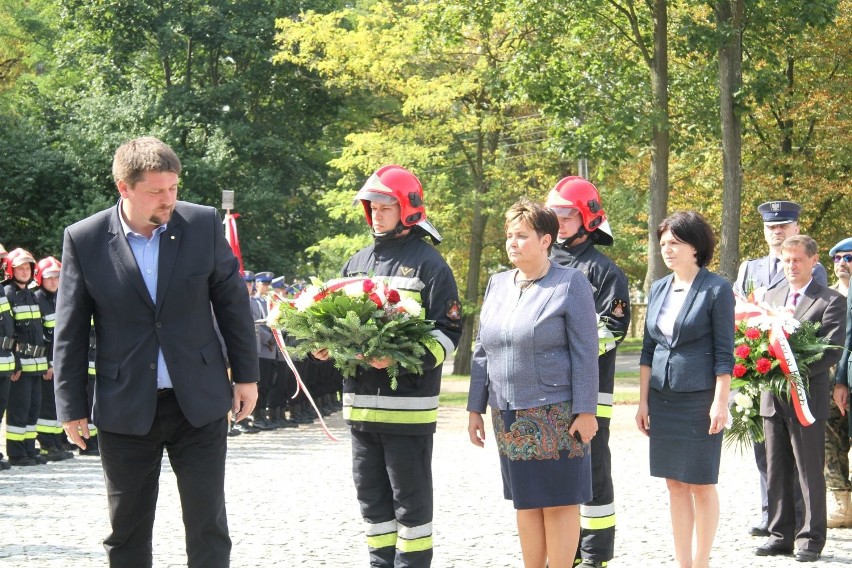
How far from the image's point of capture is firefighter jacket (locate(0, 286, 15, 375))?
14148mm

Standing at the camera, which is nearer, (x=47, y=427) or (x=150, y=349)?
(x=150, y=349)

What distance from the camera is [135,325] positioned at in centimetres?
572

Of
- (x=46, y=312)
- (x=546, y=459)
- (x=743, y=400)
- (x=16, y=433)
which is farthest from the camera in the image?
(x=46, y=312)

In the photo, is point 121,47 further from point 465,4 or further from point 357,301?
point 357,301

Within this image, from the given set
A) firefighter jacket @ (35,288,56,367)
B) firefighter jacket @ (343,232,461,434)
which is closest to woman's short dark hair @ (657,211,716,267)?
firefighter jacket @ (343,232,461,434)

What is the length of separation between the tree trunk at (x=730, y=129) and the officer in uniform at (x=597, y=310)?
46.9 ft

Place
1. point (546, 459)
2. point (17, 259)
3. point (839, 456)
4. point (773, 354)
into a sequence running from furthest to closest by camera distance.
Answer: point (17, 259) → point (839, 456) → point (773, 354) → point (546, 459)

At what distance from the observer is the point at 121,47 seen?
122 ft

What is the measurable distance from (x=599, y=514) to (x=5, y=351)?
8.76 metres

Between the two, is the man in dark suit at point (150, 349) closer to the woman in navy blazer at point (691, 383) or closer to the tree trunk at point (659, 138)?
the woman in navy blazer at point (691, 383)

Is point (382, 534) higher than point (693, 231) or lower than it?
lower

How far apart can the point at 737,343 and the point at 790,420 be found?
671mm

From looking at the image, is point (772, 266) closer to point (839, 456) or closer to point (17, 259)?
point (839, 456)

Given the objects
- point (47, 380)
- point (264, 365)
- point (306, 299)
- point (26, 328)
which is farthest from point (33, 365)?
point (306, 299)
